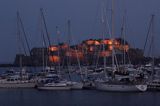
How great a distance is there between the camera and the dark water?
39.4 metres

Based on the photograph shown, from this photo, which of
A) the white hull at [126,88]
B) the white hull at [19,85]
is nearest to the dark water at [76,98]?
the white hull at [126,88]

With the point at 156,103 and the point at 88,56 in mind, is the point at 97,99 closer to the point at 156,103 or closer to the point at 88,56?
the point at 156,103

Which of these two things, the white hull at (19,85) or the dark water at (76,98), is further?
the white hull at (19,85)

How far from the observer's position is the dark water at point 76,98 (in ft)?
129

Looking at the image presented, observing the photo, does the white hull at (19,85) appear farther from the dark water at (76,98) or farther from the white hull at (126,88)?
the white hull at (126,88)

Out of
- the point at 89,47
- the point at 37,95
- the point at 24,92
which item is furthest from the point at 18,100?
the point at 89,47

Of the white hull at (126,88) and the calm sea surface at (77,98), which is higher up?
the white hull at (126,88)

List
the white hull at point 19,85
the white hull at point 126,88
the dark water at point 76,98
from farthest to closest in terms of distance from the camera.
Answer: the white hull at point 19,85, the white hull at point 126,88, the dark water at point 76,98

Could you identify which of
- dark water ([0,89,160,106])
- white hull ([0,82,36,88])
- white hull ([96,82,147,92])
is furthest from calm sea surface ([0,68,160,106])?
white hull ([0,82,36,88])

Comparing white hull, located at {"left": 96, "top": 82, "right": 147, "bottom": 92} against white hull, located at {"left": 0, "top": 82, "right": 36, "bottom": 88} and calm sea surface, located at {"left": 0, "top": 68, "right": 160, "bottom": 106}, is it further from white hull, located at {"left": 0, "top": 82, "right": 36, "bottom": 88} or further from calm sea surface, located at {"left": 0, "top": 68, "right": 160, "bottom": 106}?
white hull, located at {"left": 0, "top": 82, "right": 36, "bottom": 88}

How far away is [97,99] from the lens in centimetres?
4222

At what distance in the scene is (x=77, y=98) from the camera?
43344mm

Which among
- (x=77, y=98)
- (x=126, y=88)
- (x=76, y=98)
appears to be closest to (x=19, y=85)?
(x=76, y=98)

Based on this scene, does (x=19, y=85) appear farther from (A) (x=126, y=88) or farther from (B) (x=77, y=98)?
(A) (x=126, y=88)
